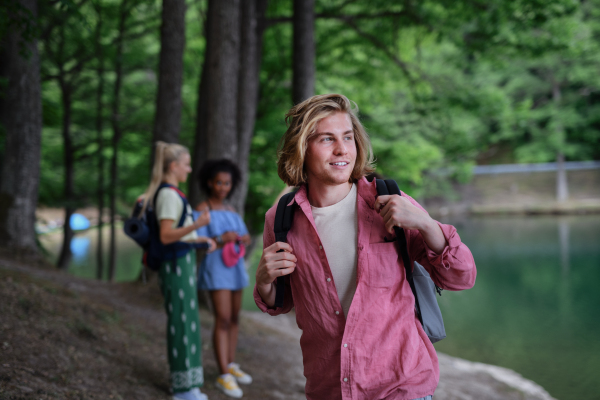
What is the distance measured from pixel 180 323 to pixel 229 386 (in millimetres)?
983

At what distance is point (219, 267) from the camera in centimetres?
436

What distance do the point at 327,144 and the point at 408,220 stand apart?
49 centimetres

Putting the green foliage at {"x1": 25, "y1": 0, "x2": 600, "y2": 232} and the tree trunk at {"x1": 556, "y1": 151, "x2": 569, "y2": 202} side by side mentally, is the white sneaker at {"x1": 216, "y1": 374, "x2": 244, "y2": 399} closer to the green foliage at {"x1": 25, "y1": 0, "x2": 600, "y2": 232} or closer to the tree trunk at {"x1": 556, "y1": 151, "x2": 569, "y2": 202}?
the green foliage at {"x1": 25, "y1": 0, "x2": 600, "y2": 232}

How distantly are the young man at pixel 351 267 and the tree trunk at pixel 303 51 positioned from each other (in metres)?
6.62

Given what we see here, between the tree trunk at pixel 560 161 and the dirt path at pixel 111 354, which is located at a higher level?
the tree trunk at pixel 560 161

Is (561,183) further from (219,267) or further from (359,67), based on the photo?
(219,267)

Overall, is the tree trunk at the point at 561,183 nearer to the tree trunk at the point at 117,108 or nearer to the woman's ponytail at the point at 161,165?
the tree trunk at the point at 117,108

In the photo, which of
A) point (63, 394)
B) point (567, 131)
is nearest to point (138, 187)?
point (63, 394)

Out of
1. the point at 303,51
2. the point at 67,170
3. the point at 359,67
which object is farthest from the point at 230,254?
the point at 67,170

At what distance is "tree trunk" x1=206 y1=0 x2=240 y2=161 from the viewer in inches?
253

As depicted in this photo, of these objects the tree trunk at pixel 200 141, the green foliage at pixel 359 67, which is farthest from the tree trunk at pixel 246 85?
the green foliage at pixel 359 67

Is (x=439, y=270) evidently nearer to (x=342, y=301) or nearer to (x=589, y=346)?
(x=342, y=301)

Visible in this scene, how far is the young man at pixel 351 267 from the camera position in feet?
5.72

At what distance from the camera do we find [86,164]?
1645cm
